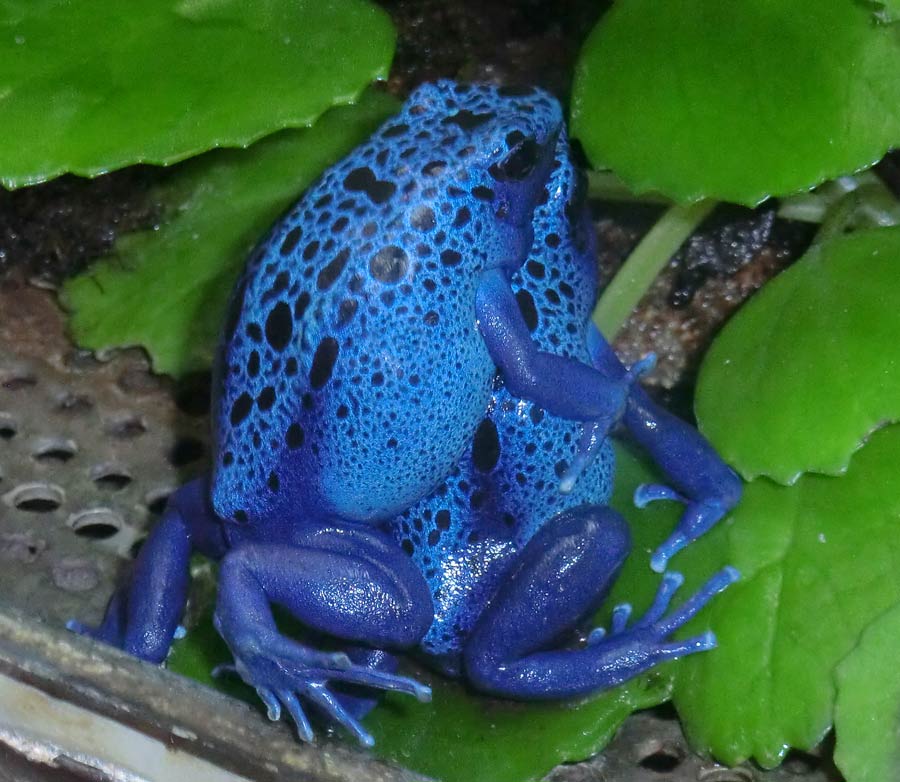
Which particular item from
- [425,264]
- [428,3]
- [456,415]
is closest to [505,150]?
[425,264]

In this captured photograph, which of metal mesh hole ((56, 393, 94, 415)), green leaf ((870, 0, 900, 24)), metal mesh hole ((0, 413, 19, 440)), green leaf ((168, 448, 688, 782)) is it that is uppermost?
green leaf ((870, 0, 900, 24))

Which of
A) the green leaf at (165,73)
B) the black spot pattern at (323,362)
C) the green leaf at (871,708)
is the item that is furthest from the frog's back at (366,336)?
the green leaf at (871,708)

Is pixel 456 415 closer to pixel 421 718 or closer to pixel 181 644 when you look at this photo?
pixel 421 718

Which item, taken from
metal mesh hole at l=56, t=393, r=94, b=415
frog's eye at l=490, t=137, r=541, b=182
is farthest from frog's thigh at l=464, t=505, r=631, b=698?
metal mesh hole at l=56, t=393, r=94, b=415

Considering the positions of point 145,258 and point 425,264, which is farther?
point 145,258

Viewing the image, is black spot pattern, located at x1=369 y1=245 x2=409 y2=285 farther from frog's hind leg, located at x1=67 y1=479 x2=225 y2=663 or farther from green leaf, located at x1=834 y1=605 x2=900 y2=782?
green leaf, located at x1=834 y1=605 x2=900 y2=782

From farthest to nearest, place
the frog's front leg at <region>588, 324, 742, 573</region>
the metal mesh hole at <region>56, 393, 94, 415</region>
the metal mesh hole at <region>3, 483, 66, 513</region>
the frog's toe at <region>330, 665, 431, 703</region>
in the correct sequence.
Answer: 1. the metal mesh hole at <region>56, 393, 94, 415</region>
2. the metal mesh hole at <region>3, 483, 66, 513</region>
3. the frog's front leg at <region>588, 324, 742, 573</region>
4. the frog's toe at <region>330, 665, 431, 703</region>
